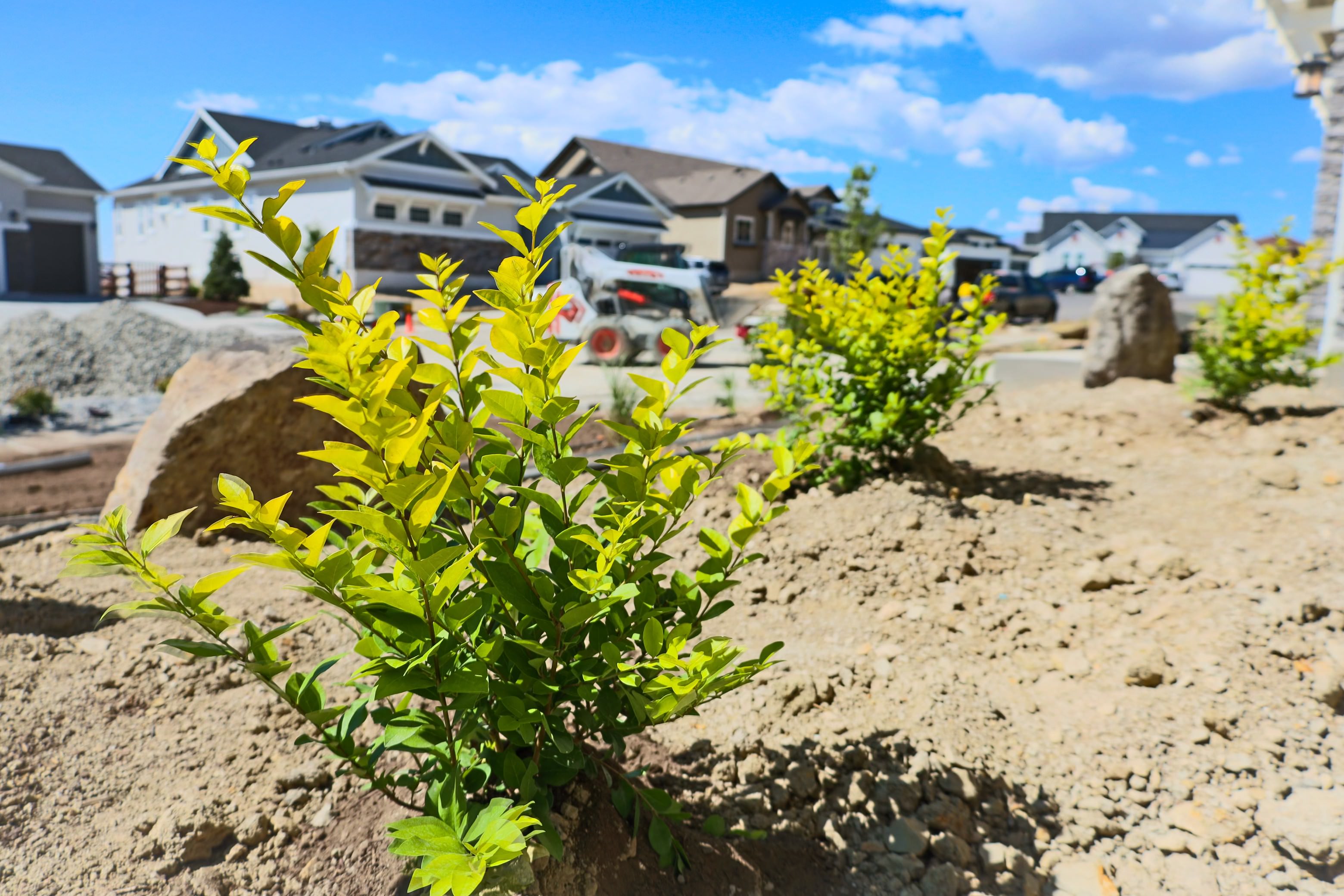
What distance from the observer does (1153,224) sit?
73.0 metres

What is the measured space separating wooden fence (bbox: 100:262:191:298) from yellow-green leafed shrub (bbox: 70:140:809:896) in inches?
1194

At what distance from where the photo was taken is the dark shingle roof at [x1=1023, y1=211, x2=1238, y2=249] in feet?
232

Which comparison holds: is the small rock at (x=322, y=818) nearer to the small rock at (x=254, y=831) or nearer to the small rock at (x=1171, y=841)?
the small rock at (x=254, y=831)

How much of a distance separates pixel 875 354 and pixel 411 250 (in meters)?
25.8

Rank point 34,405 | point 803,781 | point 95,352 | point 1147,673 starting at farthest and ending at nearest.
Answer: point 95,352, point 34,405, point 1147,673, point 803,781

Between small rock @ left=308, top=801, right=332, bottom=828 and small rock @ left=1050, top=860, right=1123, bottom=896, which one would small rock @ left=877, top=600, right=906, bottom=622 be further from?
small rock @ left=308, top=801, right=332, bottom=828

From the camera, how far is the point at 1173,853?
8.15ft

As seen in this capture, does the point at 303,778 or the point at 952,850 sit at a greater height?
the point at 303,778

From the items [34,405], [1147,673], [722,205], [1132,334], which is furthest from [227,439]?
[722,205]

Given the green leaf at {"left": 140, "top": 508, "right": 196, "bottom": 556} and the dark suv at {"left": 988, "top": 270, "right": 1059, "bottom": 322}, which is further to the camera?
the dark suv at {"left": 988, "top": 270, "right": 1059, "bottom": 322}

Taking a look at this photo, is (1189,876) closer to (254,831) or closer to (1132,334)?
(254,831)

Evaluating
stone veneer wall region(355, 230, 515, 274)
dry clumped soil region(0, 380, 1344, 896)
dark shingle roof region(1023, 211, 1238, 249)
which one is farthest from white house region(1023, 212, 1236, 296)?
dry clumped soil region(0, 380, 1344, 896)

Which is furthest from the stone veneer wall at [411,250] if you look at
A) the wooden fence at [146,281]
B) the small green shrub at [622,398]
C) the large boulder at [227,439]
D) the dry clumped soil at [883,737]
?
the dry clumped soil at [883,737]

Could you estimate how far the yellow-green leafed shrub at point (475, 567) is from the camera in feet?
4.83
